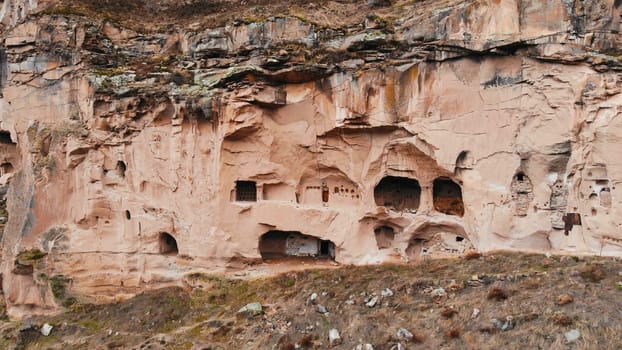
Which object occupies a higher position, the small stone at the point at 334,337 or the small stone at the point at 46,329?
the small stone at the point at 334,337

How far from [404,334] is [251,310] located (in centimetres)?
471

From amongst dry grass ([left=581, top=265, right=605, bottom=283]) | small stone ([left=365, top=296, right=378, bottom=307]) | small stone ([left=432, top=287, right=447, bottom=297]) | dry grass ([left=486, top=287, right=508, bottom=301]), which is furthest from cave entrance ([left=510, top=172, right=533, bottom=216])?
small stone ([left=365, top=296, right=378, bottom=307])

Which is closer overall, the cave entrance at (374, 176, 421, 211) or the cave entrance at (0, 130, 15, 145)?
the cave entrance at (374, 176, 421, 211)

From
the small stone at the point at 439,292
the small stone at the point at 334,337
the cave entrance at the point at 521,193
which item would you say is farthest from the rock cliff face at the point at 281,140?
the small stone at the point at 334,337

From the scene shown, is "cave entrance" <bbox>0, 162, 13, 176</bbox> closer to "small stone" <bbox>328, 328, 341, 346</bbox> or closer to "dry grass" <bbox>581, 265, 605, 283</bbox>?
"small stone" <bbox>328, 328, 341, 346</bbox>

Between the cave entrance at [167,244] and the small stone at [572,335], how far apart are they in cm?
1310

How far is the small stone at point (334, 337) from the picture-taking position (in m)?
11.1

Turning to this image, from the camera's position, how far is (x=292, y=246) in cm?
1783

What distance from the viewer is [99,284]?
54.8ft

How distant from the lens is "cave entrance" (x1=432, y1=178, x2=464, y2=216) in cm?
1596

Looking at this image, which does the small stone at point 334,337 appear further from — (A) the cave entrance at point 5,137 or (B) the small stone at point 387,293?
(A) the cave entrance at point 5,137

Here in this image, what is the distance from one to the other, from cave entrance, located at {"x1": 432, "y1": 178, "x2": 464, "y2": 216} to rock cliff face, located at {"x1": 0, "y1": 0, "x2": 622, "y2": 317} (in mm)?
69

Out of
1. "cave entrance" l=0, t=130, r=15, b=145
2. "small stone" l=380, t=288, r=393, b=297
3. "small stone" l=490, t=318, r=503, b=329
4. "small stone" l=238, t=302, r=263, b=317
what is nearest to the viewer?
"small stone" l=490, t=318, r=503, b=329

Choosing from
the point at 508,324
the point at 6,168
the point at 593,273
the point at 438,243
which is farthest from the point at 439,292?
the point at 6,168
